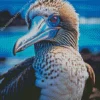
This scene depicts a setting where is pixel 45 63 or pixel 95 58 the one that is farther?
pixel 95 58

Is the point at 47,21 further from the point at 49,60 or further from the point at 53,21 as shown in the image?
the point at 49,60

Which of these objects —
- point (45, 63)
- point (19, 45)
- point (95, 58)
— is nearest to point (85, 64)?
point (95, 58)

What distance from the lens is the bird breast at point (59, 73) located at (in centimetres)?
233

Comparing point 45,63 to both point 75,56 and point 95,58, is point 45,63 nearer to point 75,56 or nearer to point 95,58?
point 75,56

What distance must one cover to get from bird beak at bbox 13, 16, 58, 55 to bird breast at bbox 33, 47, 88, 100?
0.35ft

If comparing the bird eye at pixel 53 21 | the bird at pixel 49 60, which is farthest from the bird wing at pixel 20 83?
the bird eye at pixel 53 21

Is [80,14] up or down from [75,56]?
up

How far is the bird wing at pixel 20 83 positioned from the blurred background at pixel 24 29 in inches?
1.7

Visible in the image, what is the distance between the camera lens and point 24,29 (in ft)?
7.89

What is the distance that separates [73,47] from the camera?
2443 millimetres

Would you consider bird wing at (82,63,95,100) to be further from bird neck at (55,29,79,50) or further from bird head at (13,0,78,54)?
bird head at (13,0,78,54)

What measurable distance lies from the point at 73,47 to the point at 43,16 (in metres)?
0.29

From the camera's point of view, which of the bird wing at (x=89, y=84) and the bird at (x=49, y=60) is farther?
the bird wing at (x=89, y=84)

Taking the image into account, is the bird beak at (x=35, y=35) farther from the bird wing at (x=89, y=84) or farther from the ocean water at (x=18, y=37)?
the bird wing at (x=89, y=84)
